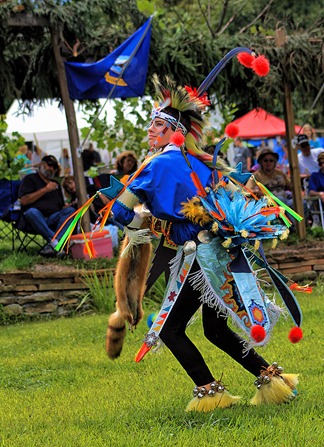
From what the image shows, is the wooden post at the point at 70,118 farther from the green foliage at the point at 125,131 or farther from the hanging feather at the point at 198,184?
the hanging feather at the point at 198,184

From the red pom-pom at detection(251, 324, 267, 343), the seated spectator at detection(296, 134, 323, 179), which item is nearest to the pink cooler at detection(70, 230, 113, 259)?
the seated spectator at detection(296, 134, 323, 179)

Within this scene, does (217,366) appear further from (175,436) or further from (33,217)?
(33,217)

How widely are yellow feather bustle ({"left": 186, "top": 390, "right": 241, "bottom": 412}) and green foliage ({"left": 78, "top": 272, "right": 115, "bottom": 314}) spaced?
478 centimetres

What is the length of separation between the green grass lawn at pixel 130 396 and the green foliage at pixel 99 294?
0.88 metres

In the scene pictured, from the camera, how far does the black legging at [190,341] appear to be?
4957 millimetres

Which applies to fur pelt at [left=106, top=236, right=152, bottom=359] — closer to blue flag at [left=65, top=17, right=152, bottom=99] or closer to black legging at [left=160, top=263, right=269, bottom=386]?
black legging at [left=160, top=263, right=269, bottom=386]

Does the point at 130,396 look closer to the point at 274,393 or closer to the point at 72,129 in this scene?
the point at 274,393

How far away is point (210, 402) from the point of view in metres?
4.97

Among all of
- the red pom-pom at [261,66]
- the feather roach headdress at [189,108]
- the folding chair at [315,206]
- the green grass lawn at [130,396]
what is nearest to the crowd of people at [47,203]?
the green grass lawn at [130,396]

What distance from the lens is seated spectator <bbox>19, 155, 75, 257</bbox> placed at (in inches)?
429

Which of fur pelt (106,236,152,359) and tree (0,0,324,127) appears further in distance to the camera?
tree (0,0,324,127)

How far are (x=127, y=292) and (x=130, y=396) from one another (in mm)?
796

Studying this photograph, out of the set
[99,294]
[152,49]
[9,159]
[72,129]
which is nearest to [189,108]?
[99,294]

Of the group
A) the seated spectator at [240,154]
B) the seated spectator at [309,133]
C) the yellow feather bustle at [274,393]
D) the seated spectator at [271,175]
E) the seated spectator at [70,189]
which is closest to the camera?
the yellow feather bustle at [274,393]
